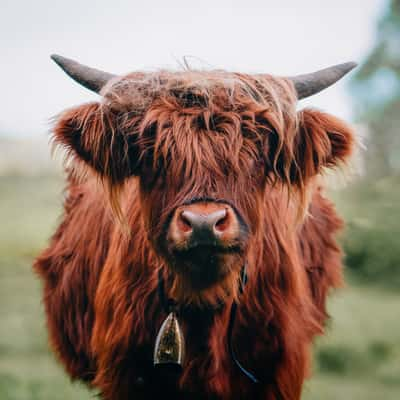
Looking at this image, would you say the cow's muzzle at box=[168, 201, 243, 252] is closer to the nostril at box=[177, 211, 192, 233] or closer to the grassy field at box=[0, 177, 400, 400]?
the nostril at box=[177, 211, 192, 233]

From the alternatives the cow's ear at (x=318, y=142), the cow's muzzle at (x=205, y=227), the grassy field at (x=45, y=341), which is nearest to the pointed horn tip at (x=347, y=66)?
the cow's ear at (x=318, y=142)

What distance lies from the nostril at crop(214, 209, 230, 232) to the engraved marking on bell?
637 mm

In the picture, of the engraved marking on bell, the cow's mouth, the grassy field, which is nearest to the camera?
the cow's mouth

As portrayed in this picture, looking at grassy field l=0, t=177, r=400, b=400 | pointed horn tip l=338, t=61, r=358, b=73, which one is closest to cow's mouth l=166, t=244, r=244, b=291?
pointed horn tip l=338, t=61, r=358, b=73

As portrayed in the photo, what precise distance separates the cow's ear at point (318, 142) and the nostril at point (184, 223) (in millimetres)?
691

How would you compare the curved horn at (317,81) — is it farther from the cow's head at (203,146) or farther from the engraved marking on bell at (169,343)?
the engraved marking on bell at (169,343)

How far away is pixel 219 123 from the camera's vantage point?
267cm

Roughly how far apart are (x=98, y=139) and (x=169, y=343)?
37.8 inches

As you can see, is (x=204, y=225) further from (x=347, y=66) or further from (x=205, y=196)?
(x=347, y=66)

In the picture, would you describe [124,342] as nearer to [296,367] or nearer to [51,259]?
[296,367]

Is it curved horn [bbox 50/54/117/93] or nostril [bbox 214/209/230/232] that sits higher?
curved horn [bbox 50/54/117/93]

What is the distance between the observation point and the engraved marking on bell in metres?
2.79

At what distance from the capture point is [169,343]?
9.16ft

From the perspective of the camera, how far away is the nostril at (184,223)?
240 cm
